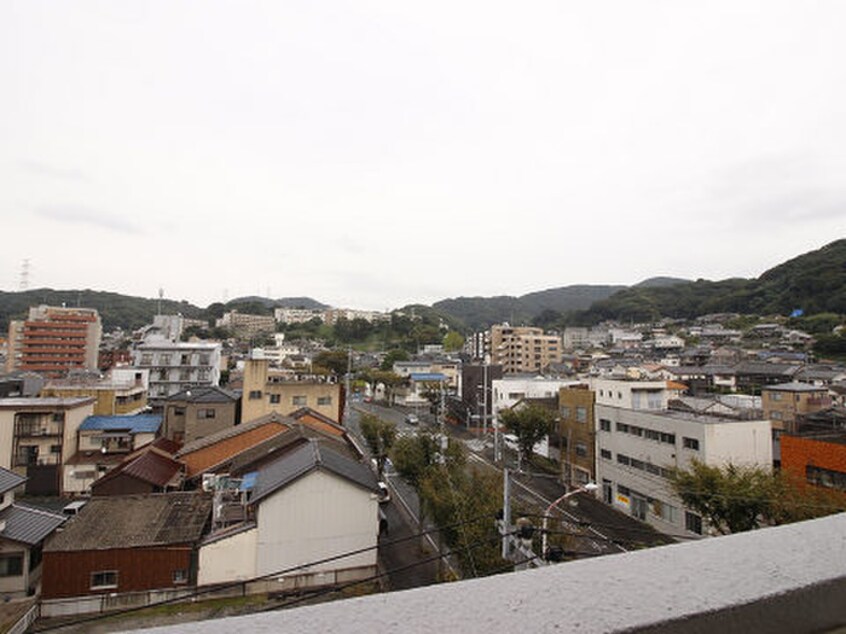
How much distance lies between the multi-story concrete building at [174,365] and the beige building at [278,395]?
16.7 metres

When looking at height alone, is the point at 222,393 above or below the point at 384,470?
above

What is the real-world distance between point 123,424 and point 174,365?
17.7 metres

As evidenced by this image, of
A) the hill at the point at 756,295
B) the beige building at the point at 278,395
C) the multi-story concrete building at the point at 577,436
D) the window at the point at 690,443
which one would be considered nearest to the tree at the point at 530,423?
the multi-story concrete building at the point at 577,436

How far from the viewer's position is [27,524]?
1528 centimetres

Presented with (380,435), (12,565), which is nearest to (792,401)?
(380,435)

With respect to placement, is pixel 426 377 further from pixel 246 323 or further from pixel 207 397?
pixel 246 323

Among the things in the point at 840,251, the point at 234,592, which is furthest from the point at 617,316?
the point at 234,592

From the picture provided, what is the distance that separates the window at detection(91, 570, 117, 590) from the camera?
14.1 metres

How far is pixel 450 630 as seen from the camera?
112 cm

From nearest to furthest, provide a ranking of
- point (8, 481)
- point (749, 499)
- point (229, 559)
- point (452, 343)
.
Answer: point (749, 499), point (229, 559), point (8, 481), point (452, 343)

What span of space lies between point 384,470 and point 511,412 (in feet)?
30.4

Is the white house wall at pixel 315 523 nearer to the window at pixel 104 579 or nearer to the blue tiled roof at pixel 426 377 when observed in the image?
the window at pixel 104 579

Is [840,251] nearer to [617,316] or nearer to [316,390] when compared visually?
[617,316]

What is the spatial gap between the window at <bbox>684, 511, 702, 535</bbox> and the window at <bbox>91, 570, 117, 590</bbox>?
68.5 feet
